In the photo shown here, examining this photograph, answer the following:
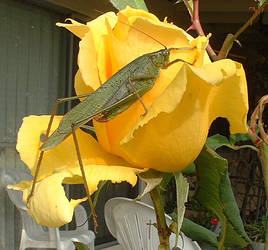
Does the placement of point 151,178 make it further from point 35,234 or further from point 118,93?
point 35,234

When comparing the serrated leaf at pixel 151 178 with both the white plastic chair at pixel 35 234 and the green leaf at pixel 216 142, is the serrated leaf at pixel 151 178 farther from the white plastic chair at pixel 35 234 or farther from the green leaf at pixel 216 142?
the white plastic chair at pixel 35 234

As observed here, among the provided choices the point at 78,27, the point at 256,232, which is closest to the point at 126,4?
the point at 78,27

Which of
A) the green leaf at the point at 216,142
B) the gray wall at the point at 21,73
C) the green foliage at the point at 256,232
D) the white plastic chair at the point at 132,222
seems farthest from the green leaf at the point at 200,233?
the green foliage at the point at 256,232

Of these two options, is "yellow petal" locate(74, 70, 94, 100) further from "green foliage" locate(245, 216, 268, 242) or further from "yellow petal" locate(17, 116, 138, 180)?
"green foliage" locate(245, 216, 268, 242)

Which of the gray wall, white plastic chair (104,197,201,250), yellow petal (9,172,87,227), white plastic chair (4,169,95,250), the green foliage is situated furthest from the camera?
the green foliage

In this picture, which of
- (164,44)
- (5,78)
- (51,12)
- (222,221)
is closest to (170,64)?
(164,44)

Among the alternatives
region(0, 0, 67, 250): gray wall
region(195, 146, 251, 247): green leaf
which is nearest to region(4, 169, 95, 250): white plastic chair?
region(0, 0, 67, 250): gray wall

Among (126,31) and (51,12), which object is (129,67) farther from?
(51,12)

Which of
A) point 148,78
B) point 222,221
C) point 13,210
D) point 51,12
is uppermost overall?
point 51,12

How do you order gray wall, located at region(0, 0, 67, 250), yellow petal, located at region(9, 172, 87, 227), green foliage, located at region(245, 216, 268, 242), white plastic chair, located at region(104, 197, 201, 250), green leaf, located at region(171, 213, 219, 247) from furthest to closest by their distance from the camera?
1. green foliage, located at region(245, 216, 268, 242)
2. gray wall, located at region(0, 0, 67, 250)
3. white plastic chair, located at region(104, 197, 201, 250)
4. green leaf, located at region(171, 213, 219, 247)
5. yellow petal, located at region(9, 172, 87, 227)
